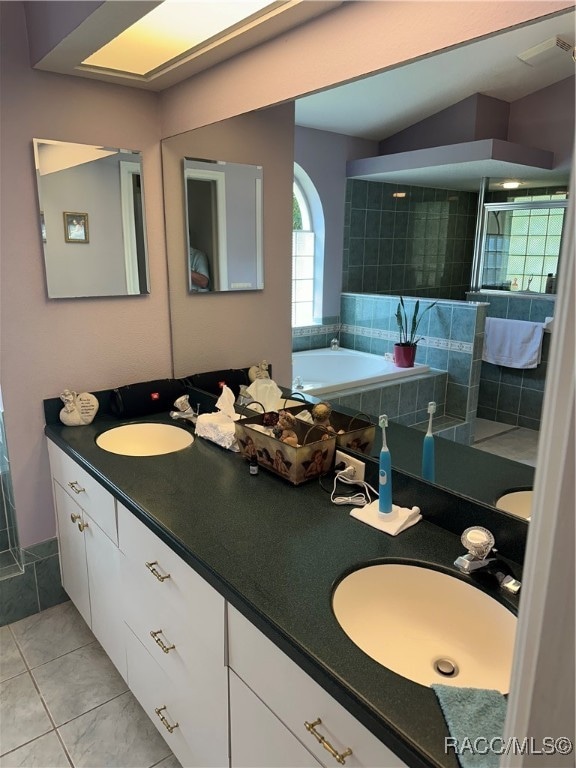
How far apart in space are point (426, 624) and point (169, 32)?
186 centimetres

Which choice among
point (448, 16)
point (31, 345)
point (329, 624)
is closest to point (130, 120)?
point (31, 345)

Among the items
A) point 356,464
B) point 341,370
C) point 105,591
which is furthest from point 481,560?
point 105,591

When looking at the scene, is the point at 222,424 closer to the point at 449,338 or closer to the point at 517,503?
the point at 449,338

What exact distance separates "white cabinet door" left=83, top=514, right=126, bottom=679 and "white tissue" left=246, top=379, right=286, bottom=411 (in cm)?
74

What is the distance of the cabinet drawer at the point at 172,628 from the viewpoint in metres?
1.24

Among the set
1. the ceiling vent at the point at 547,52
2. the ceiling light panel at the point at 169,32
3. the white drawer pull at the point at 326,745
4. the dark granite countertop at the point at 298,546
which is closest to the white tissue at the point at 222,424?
the dark granite countertop at the point at 298,546

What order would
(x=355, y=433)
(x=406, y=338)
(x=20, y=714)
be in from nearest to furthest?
(x=406, y=338) < (x=355, y=433) < (x=20, y=714)

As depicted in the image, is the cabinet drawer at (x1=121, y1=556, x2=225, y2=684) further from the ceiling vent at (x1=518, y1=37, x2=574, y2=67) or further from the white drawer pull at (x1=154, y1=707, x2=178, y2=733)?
the ceiling vent at (x1=518, y1=37, x2=574, y2=67)

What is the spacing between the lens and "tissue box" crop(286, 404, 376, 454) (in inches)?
64.3

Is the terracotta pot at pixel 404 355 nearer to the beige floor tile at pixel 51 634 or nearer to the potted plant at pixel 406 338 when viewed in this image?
the potted plant at pixel 406 338

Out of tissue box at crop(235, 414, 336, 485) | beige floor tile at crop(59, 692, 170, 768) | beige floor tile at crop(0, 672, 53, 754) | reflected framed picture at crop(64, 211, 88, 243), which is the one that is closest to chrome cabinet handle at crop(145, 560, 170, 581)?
tissue box at crop(235, 414, 336, 485)

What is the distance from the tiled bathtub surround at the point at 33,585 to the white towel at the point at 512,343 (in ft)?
6.56

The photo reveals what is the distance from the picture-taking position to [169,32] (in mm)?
1688

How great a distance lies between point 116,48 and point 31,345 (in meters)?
1.13
